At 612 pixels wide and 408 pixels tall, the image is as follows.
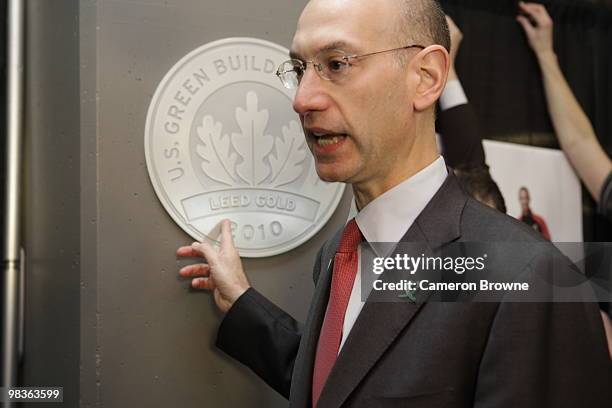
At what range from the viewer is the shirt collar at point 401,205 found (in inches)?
44.1

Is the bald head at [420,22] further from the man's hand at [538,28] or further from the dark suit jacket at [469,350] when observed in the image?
the man's hand at [538,28]

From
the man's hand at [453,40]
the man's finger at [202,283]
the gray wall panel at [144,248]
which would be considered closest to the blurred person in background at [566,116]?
the man's hand at [453,40]

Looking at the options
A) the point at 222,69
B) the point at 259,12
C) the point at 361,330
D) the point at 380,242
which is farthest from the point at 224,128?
the point at 361,330

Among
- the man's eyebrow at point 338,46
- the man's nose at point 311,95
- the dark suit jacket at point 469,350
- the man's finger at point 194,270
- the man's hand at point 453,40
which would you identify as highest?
the man's hand at point 453,40

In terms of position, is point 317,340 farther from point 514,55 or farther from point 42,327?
point 514,55

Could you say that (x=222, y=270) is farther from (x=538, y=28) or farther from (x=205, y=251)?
(x=538, y=28)

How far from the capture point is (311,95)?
3.66 feet

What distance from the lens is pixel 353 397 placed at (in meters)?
1.01

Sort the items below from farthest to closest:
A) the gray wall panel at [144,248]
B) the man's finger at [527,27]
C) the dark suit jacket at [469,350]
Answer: the man's finger at [527,27] < the gray wall panel at [144,248] < the dark suit jacket at [469,350]

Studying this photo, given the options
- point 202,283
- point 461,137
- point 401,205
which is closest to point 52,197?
point 202,283

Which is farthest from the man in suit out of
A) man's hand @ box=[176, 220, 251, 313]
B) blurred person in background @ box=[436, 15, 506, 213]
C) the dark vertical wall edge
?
blurred person in background @ box=[436, 15, 506, 213]

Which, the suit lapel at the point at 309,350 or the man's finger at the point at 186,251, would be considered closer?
the suit lapel at the point at 309,350

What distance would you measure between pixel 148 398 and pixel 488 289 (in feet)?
2.52

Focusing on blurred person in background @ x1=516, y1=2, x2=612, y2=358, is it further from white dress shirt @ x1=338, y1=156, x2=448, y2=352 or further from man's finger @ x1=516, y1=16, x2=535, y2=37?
white dress shirt @ x1=338, y1=156, x2=448, y2=352
